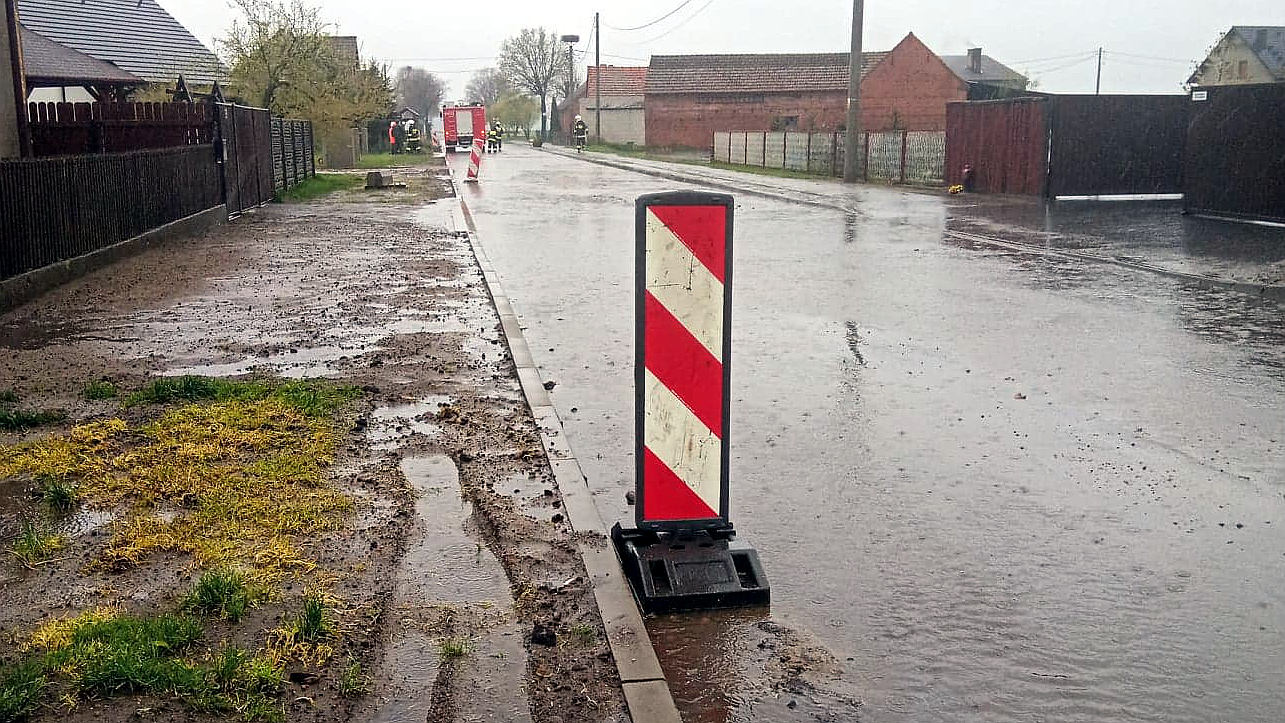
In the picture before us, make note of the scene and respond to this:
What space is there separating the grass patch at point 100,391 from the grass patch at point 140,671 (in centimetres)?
371

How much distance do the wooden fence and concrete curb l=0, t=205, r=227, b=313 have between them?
19.2 meters

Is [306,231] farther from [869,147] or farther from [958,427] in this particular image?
[869,147]

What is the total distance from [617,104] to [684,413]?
90.7 m

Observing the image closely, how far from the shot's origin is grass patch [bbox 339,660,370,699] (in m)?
3.76

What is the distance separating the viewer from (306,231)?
19469mm

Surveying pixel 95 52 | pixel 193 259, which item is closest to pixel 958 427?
pixel 193 259

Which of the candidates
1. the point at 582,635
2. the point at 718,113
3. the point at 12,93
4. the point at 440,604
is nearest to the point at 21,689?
the point at 440,604

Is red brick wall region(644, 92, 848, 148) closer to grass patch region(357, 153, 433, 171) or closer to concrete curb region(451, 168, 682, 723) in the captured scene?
grass patch region(357, 153, 433, 171)

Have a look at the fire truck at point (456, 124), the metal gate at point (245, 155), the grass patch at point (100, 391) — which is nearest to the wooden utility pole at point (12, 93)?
the metal gate at point (245, 155)

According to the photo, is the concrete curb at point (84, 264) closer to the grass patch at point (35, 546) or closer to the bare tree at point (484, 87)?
the grass patch at point (35, 546)

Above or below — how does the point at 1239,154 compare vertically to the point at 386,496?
above

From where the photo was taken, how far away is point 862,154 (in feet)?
121

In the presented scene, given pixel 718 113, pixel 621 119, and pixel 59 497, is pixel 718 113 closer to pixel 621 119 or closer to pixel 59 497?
pixel 621 119

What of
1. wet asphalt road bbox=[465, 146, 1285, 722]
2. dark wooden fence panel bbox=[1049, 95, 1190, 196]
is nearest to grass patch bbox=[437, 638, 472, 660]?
wet asphalt road bbox=[465, 146, 1285, 722]
